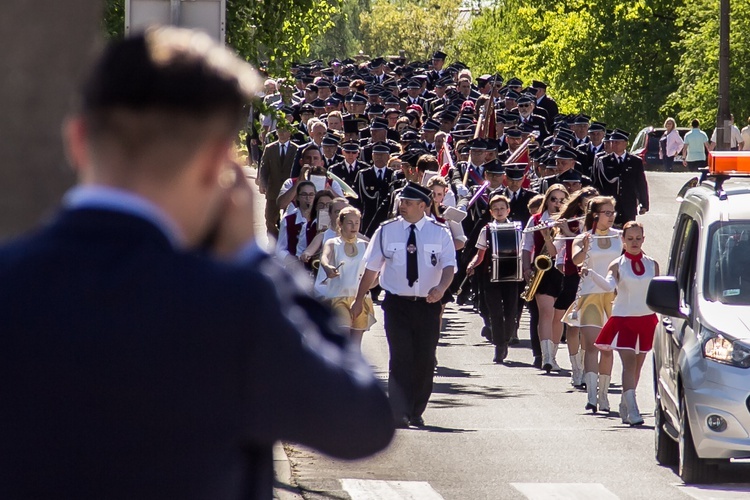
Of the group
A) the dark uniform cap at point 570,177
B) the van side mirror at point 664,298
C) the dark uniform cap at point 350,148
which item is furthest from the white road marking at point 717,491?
the dark uniform cap at point 350,148

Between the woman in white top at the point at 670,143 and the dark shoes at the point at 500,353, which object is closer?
the dark shoes at the point at 500,353

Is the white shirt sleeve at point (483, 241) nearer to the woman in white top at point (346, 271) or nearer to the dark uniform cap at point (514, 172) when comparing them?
the dark uniform cap at point (514, 172)

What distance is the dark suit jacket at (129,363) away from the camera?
200 centimetres

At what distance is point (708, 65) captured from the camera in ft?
148

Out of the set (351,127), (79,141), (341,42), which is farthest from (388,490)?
(341,42)

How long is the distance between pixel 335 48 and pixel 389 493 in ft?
257

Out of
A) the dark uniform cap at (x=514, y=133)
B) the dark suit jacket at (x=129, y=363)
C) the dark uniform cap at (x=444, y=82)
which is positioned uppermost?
the dark uniform cap at (x=444, y=82)

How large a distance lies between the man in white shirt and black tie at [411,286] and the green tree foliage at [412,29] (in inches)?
3056

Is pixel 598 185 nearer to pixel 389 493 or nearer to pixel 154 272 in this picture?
pixel 389 493

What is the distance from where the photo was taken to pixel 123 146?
6.83 feet

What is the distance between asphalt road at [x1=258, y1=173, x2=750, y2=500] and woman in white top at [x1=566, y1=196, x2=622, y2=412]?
29 centimetres

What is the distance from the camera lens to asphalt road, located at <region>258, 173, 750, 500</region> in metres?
9.51

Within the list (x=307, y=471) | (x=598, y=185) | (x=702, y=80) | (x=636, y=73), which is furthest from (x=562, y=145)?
(x=636, y=73)

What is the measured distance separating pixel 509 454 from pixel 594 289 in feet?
9.55
